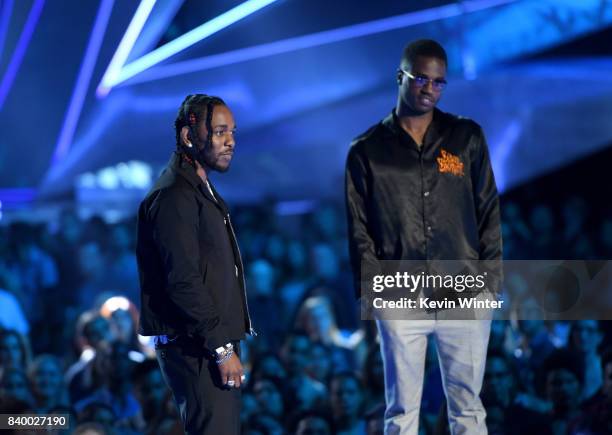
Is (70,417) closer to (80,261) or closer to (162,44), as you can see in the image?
(80,261)

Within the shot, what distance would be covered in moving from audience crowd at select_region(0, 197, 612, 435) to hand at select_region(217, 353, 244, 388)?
197cm

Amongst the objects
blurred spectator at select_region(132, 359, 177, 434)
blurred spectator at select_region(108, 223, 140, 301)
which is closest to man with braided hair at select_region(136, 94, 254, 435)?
blurred spectator at select_region(132, 359, 177, 434)

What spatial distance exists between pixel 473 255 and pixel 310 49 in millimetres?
4825

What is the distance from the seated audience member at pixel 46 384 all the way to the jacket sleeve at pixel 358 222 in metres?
2.78

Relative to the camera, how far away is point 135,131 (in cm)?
862

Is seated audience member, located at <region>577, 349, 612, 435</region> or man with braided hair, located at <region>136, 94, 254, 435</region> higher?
man with braided hair, located at <region>136, 94, 254, 435</region>

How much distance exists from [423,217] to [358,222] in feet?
0.80

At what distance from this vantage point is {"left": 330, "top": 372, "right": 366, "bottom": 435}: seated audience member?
5715 millimetres

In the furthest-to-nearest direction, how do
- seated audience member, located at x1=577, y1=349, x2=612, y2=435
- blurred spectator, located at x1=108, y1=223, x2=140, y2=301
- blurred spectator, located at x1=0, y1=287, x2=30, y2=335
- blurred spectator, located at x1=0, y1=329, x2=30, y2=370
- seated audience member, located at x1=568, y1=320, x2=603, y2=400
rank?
1. blurred spectator, located at x1=108, y1=223, x2=140, y2=301
2. blurred spectator, located at x1=0, y1=287, x2=30, y2=335
3. blurred spectator, located at x1=0, y1=329, x2=30, y2=370
4. seated audience member, located at x1=568, y1=320, x2=603, y2=400
5. seated audience member, located at x1=577, y1=349, x2=612, y2=435

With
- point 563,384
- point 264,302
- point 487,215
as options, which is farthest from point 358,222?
point 264,302

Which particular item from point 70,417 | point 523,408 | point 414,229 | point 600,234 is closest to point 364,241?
point 414,229

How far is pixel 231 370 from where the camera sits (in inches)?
129

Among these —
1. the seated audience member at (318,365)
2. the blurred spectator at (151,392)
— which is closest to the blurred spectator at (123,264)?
the blurred spectator at (151,392)
